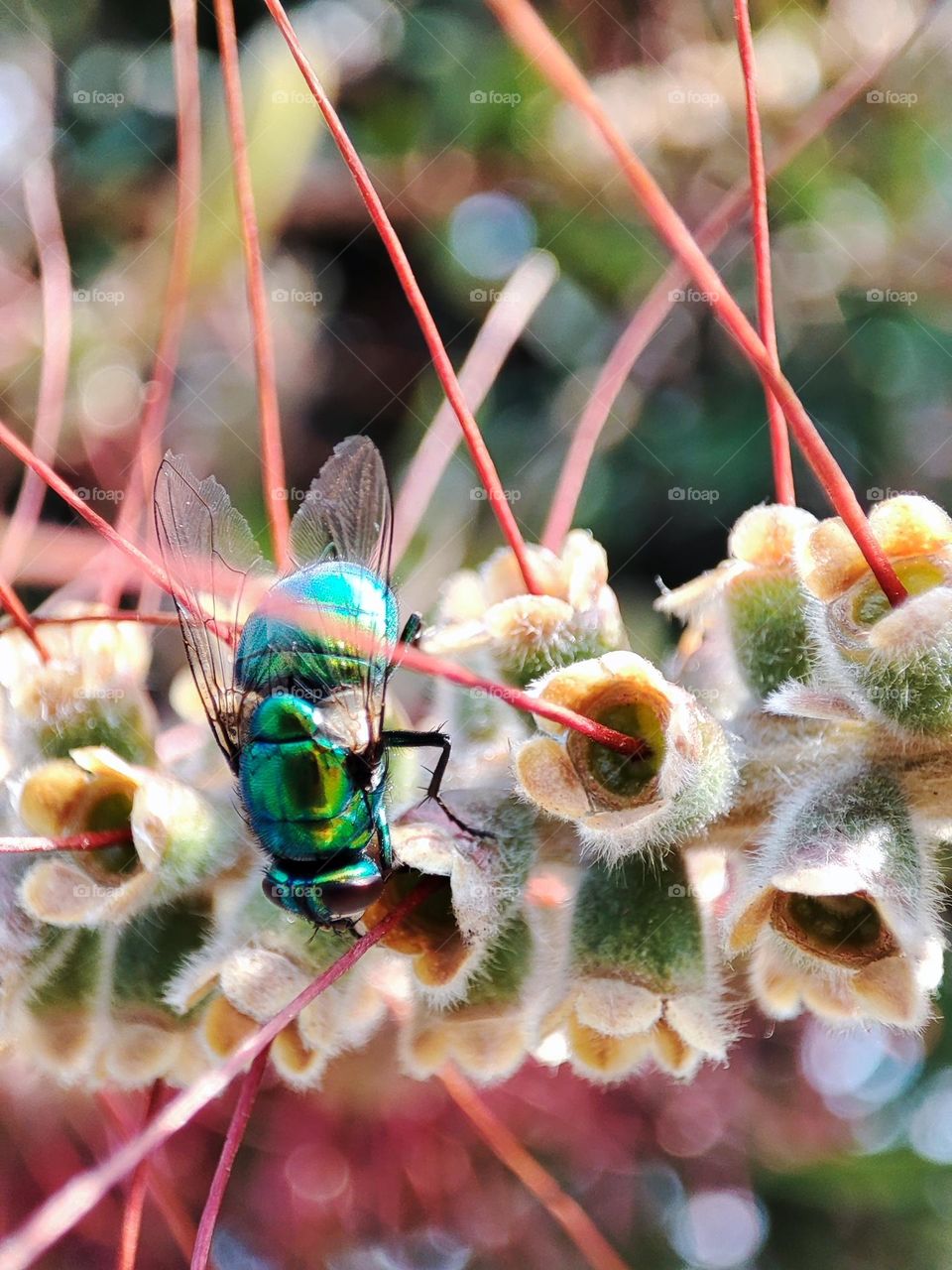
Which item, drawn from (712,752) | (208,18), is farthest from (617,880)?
(208,18)

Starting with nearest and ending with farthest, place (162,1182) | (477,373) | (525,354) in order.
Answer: (162,1182) < (477,373) < (525,354)

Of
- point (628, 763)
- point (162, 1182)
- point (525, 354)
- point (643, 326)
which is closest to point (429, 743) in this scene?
point (628, 763)

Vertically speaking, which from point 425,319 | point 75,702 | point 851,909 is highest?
point 425,319

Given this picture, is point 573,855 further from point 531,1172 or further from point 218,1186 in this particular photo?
point 531,1172

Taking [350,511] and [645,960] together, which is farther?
[350,511]

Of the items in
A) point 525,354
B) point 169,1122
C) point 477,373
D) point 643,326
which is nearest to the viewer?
point 169,1122

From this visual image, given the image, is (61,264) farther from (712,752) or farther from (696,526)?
(712,752)
